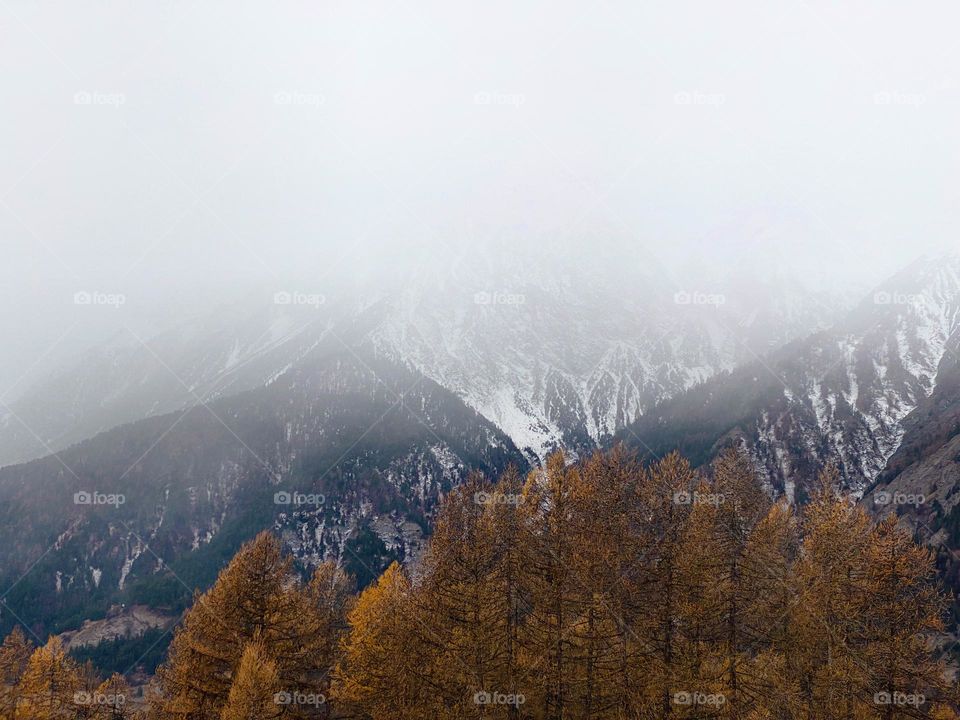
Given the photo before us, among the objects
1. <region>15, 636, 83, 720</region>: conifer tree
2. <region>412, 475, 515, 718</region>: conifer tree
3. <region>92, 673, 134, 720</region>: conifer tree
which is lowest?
<region>92, 673, 134, 720</region>: conifer tree

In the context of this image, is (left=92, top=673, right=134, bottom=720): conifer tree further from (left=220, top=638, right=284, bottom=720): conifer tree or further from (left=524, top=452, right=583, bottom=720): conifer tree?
(left=524, top=452, right=583, bottom=720): conifer tree

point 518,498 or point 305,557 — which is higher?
point 518,498

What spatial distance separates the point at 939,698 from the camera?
26.8 m

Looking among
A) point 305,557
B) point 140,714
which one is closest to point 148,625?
point 305,557

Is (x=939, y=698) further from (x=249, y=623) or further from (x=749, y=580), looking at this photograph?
(x=249, y=623)

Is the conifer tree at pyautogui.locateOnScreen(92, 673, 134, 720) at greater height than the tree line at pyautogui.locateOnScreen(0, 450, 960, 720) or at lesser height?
lesser

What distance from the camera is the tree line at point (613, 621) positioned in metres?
26.2

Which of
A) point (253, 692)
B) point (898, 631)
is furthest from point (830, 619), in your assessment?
point (253, 692)

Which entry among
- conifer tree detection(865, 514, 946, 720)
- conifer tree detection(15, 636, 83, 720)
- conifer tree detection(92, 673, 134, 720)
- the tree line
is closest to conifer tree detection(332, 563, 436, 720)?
the tree line

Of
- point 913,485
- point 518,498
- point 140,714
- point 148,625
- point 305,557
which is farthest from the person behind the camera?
point 305,557

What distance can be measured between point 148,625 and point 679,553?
7034 inches

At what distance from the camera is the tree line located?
2620 cm

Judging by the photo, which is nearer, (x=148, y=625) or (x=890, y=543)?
(x=890, y=543)

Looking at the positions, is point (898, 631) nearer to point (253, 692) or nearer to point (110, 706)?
point (253, 692)
